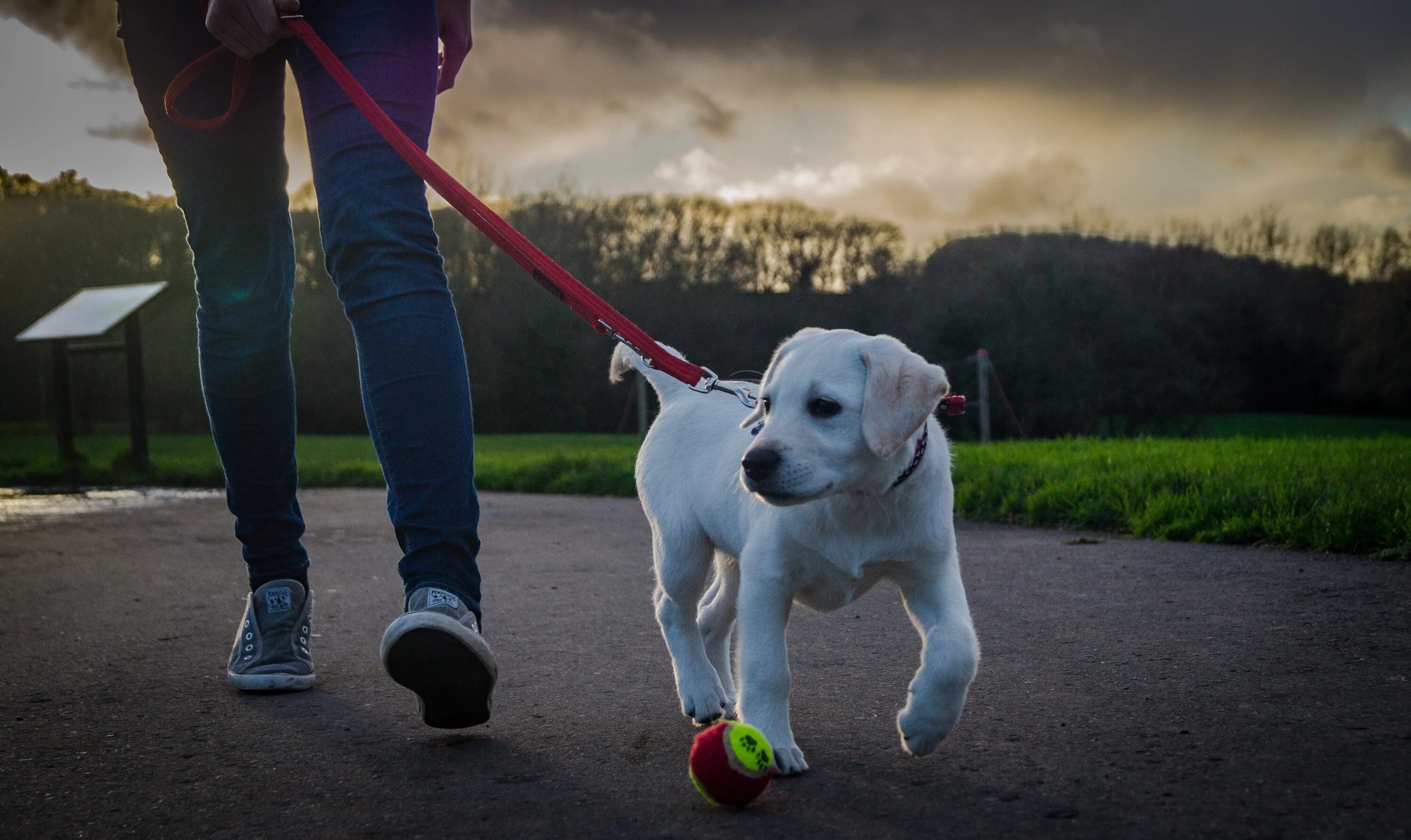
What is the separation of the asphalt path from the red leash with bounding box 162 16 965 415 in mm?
802

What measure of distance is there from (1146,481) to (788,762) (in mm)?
5203

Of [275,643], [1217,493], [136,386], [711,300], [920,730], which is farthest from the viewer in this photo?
[711,300]

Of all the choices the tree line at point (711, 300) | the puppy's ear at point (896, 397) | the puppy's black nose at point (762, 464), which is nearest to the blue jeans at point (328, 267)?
the puppy's black nose at point (762, 464)

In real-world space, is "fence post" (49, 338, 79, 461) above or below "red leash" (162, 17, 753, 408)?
below

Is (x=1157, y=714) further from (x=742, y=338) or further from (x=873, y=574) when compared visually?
(x=742, y=338)

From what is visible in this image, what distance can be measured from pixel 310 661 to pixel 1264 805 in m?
2.37

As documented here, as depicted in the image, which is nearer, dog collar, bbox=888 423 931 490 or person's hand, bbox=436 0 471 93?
dog collar, bbox=888 423 931 490

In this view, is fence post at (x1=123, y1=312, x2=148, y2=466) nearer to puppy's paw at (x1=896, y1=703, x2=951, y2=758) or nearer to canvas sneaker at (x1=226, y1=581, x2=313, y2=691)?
canvas sneaker at (x1=226, y1=581, x2=313, y2=691)

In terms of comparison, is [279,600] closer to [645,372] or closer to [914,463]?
[645,372]

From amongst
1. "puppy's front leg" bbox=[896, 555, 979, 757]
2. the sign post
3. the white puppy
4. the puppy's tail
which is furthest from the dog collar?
the sign post

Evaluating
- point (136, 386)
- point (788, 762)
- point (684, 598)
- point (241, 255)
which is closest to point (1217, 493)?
point (684, 598)

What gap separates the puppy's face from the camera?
91.9 inches

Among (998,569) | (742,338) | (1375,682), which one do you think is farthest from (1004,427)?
(1375,682)

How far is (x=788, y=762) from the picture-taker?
2.17 meters
